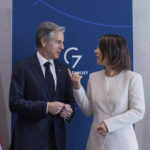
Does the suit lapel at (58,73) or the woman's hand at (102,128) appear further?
the suit lapel at (58,73)

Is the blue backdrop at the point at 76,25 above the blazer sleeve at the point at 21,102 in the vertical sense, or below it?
above

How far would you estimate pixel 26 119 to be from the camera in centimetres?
180

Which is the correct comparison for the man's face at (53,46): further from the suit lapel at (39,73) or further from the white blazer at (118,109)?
the white blazer at (118,109)

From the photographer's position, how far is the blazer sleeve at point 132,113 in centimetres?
161

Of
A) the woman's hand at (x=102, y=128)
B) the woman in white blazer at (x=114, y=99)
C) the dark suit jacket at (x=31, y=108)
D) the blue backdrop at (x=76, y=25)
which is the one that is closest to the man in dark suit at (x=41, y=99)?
the dark suit jacket at (x=31, y=108)

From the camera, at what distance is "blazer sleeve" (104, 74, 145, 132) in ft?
5.28

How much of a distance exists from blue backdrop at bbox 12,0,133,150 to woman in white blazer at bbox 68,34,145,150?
1.76 feet

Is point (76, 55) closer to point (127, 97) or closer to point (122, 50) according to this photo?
point (122, 50)

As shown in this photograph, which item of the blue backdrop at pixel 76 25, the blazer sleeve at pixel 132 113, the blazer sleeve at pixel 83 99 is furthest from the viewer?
the blue backdrop at pixel 76 25

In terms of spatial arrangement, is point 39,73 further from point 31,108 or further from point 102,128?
point 102,128

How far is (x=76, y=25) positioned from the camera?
7.64 ft

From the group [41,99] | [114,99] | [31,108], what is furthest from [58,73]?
[114,99]

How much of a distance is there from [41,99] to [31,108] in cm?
14

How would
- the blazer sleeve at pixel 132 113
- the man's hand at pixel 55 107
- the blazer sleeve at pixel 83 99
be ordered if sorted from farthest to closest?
the blazer sleeve at pixel 83 99
the man's hand at pixel 55 107
the blazer sleeve at pixel 132 113
